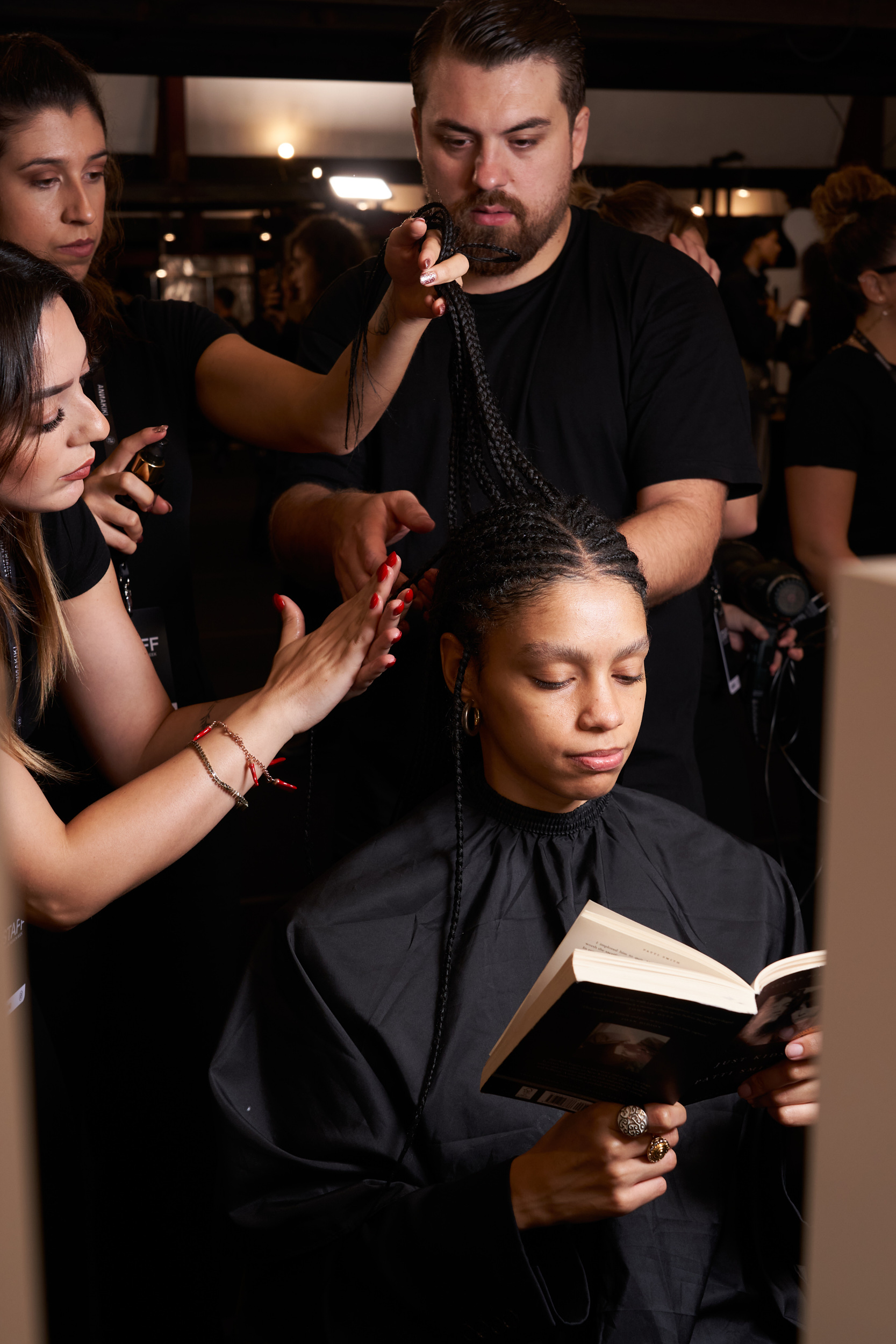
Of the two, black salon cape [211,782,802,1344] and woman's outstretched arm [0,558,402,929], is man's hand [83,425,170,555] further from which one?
black salon cape [211,782,802,1344]

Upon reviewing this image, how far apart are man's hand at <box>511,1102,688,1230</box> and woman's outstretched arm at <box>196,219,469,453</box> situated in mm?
879

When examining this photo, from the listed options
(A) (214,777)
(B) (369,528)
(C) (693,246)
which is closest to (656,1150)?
(A) (214,777)

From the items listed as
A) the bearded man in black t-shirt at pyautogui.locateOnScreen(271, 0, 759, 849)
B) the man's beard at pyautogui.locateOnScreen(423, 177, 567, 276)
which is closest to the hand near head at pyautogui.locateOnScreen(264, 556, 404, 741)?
the bearded man in black t-shirt at pyautogui.locateOnScreen(271, 0, 759, 849)

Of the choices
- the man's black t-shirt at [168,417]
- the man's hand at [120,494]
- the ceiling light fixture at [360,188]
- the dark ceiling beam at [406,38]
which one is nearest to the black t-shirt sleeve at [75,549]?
the man's hand at [120,494]

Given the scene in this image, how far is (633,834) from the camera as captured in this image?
1401 mm

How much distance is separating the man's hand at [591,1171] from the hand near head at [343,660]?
53 cm

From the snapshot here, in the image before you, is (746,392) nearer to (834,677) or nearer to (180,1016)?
(180,1016)

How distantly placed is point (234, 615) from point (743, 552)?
13.5 ft

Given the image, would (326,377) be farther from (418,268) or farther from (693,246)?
(693,246)

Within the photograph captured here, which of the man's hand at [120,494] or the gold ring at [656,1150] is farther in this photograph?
the man's hand at [120,494]

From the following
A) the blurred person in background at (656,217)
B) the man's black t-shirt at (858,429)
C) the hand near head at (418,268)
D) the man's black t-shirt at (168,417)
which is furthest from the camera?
the blurred person in background at (656,217)

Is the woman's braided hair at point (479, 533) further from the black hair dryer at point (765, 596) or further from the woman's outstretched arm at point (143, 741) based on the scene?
the black hair dryer at point (765, 596)

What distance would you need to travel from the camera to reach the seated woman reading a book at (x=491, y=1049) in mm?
1043

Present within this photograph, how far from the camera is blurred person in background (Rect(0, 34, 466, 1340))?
1.60m
